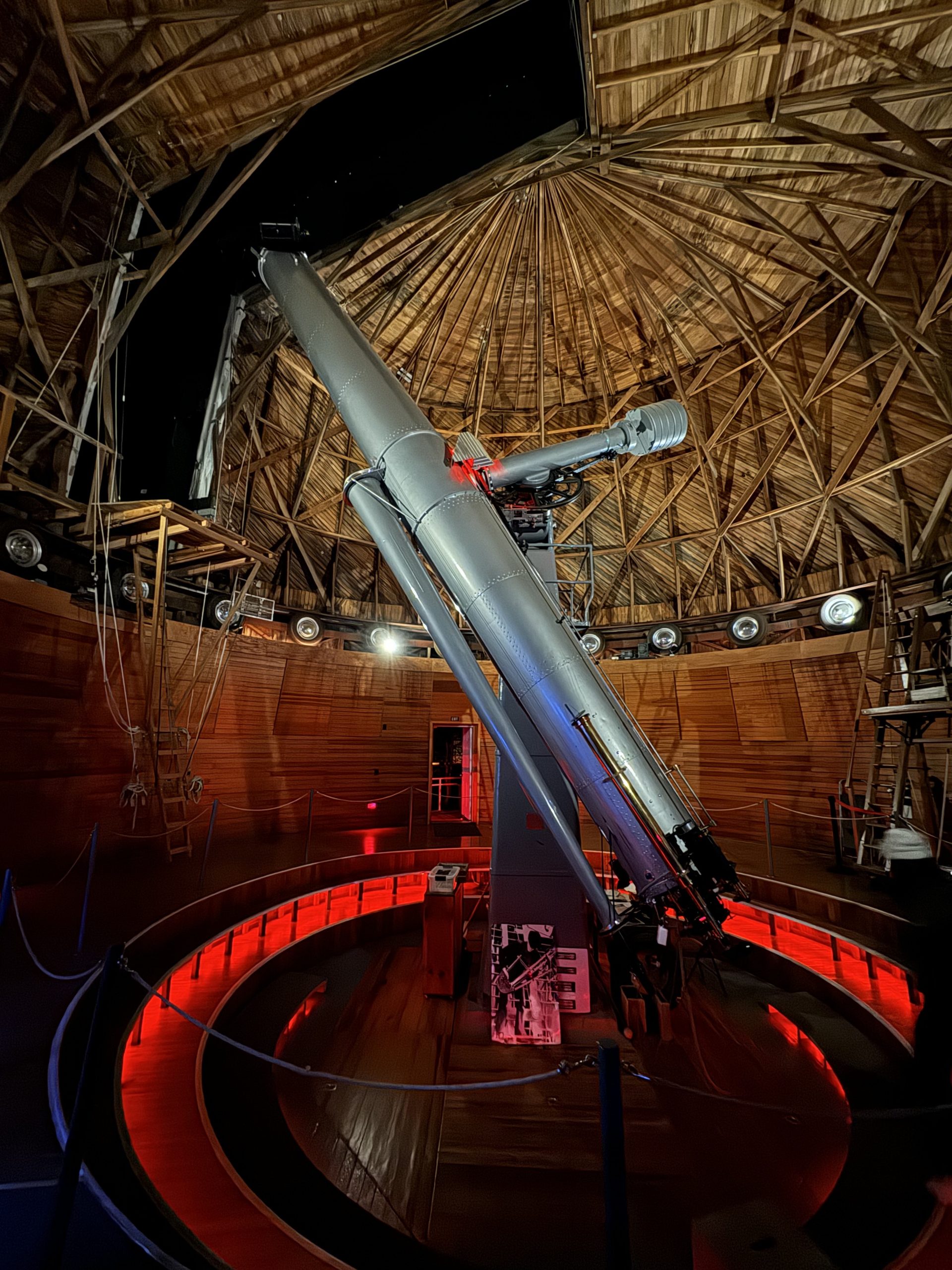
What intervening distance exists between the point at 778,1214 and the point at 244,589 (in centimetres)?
870

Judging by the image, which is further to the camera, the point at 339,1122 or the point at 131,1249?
the point at 339,1122

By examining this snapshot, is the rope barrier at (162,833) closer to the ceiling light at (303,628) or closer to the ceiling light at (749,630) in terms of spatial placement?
the ceiling light at (303,628)

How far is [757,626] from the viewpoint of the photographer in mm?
11430

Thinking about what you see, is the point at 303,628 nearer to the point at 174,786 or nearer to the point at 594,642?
the point at 174,786

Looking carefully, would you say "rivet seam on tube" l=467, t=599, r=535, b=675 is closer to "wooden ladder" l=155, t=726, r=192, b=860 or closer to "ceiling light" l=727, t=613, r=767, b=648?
"wooden ladder" l=155, t=726, r=192, b=860

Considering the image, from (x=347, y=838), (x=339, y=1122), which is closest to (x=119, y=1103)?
(x=339, y=1122)

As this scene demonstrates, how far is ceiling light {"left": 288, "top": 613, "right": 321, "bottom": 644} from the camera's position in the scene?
11.6 metres

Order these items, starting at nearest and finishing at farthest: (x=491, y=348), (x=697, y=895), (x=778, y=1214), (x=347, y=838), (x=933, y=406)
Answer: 1. (x=778, y=1214)
2. (x=697, y=895)
3. (x=933, y=406)
4. (x=347, y=838)
5. (x=491, y=348)

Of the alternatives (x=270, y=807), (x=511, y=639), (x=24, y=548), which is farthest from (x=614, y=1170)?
(x=270, y=807)

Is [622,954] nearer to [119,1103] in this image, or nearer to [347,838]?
[119,1103]

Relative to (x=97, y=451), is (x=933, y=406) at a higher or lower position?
higher

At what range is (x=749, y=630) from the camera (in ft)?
37.9

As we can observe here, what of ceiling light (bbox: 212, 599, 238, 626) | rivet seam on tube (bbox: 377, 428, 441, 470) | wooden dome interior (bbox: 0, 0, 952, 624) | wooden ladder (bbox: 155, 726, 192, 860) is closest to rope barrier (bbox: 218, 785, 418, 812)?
wooden ladder (bbox: 155, 726, 192, 860)

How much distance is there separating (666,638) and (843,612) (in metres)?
3.66
